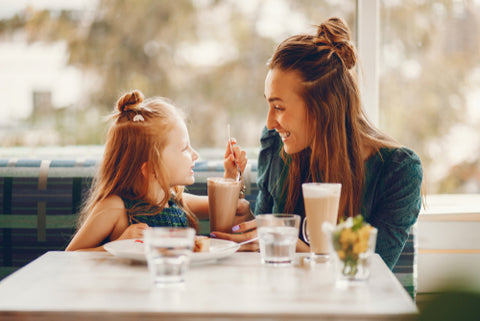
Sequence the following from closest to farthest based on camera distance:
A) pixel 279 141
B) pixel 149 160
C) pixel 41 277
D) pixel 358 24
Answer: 1. pixel 41 277
2. pixel 149 160
3. pixel 279 141
4. pixel 358 24

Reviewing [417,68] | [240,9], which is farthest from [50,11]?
[417,68]

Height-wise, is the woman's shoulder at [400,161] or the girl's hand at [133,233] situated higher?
the woman's shoulder at [400,161]

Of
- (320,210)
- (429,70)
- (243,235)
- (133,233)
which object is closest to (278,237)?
(320,210)

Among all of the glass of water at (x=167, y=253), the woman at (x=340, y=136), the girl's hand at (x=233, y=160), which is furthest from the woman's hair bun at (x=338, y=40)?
the glass of water at (x=167, y=253)

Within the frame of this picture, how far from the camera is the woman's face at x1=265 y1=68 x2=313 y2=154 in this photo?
170cm

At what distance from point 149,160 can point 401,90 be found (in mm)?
1349

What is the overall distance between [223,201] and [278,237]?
0.52 metres

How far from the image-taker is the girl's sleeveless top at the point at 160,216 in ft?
5.77

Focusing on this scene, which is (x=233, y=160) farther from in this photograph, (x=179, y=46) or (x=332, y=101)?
(x=179, y=46)

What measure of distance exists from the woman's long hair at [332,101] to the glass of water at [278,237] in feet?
1.59

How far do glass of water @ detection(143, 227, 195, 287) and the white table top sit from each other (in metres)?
0.03

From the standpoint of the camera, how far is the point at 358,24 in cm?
252

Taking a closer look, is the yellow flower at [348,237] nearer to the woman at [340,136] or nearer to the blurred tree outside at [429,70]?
the woman at [340,136]

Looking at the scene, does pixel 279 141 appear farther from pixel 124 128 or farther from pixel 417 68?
pixel 417 68
